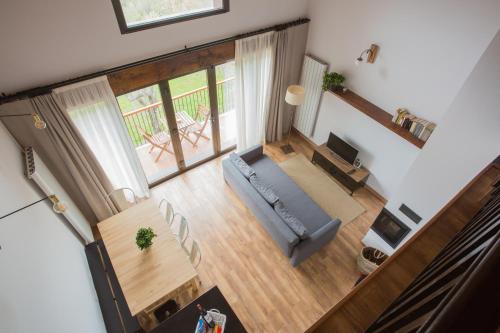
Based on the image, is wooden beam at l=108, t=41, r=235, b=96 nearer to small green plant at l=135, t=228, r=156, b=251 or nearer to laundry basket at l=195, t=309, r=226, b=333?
small green plant at l=135, t=228, r=156, b=251

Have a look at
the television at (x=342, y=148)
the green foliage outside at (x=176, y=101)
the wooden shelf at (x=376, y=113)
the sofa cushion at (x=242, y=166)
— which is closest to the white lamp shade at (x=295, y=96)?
the wooden shelf at (x=376, y=113)

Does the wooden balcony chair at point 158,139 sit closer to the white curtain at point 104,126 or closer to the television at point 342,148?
the white curtain at point 104,126

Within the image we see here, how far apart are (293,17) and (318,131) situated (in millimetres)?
2167

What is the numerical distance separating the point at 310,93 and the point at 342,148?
124 cm

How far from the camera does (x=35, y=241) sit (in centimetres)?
244

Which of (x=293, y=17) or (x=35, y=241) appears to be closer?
(x=35, y=241)

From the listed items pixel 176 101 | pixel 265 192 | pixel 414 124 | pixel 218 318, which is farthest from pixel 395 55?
pixel 218 318

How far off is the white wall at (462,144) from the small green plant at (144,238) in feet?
10.1

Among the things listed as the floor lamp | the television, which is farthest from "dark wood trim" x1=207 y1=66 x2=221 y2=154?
the television

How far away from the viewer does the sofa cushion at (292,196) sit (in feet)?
14.7

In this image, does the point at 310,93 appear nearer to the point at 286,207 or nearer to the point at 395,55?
the point at 395,55

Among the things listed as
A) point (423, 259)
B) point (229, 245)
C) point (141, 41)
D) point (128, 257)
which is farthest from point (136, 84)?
point (423, 259)

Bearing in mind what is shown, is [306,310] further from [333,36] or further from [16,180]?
[333,36]

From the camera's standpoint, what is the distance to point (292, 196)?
4773 mm
